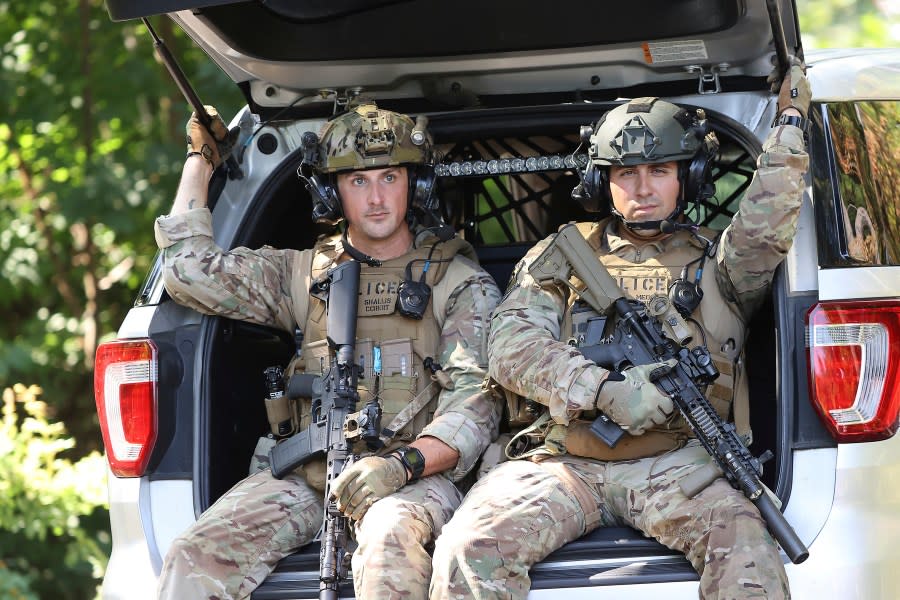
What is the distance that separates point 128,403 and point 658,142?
1.65 m

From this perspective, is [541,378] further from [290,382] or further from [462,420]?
[290,382]

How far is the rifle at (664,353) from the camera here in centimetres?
331

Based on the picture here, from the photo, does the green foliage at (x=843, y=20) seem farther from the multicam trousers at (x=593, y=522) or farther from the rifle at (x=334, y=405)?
the multicam trousers at (x=593, y=522)

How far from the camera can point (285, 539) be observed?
3762 mm

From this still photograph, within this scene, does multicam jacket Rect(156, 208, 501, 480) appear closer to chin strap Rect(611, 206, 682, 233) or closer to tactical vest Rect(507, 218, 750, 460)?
tactical vest Rect(507, 218, 750, 460)

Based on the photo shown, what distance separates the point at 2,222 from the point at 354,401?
5.15m

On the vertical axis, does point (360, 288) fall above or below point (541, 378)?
above

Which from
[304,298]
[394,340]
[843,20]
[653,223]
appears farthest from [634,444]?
[843,20]

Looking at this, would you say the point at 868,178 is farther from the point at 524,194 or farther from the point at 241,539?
the point at 241,539

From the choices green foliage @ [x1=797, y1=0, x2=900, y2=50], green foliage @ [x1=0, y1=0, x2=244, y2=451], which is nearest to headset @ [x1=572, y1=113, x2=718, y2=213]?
green foliage @ [x1=0, y1=0, x2=244, y2=451]

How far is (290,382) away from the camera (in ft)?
13.3

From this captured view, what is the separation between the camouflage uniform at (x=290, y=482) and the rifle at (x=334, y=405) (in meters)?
0.07

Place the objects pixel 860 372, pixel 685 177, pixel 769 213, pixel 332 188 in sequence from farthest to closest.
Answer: pixel 332 188 → pixel 685 177 → pixel 769 213 → pixel 860 372

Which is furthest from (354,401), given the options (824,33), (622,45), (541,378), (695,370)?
(824,33)
